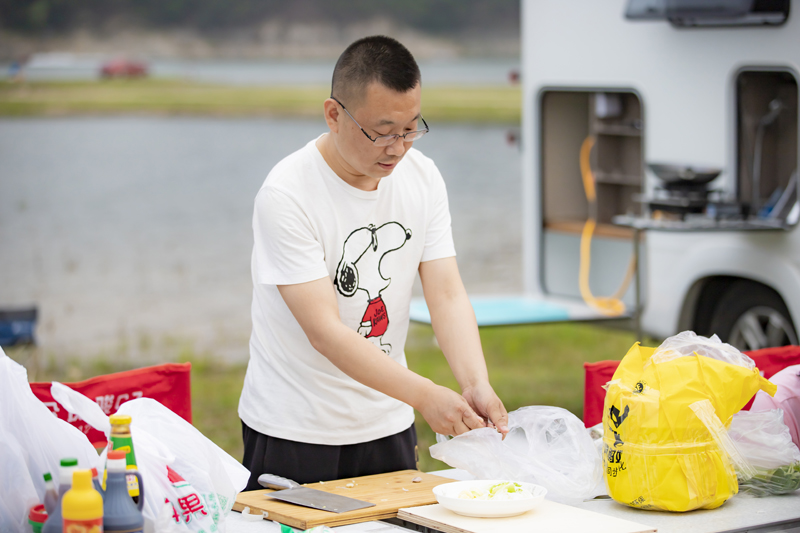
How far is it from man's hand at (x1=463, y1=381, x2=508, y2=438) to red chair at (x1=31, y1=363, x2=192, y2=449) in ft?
2.85

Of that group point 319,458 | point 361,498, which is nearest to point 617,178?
point 319,458

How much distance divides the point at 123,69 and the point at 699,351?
15.8 m

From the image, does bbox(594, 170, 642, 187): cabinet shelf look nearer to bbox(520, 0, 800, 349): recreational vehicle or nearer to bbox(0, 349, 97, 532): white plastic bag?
bbox(520, 0, 800, 349): recreational vehicle

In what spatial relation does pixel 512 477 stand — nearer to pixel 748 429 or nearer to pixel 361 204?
pixel 748 429

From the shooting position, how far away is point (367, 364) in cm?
217

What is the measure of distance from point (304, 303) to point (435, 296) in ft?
1.37

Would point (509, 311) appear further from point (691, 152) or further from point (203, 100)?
point (203, 100)

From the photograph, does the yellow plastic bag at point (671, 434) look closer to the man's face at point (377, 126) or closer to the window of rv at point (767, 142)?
the man's face at point (377, 126)

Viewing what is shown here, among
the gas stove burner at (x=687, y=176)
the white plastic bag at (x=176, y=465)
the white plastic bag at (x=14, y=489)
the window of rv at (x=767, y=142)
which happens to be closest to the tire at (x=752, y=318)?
the window of rv at (x=767, y=142)

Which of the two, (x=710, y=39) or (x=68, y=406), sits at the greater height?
(x=710, y=39)

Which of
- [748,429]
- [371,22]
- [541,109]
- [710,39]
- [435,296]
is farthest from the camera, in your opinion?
[371,22]

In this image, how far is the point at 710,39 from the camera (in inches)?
188

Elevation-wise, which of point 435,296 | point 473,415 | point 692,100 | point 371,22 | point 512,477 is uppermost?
point 371,22

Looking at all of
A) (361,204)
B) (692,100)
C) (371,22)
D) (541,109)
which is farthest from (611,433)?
(371,22)
